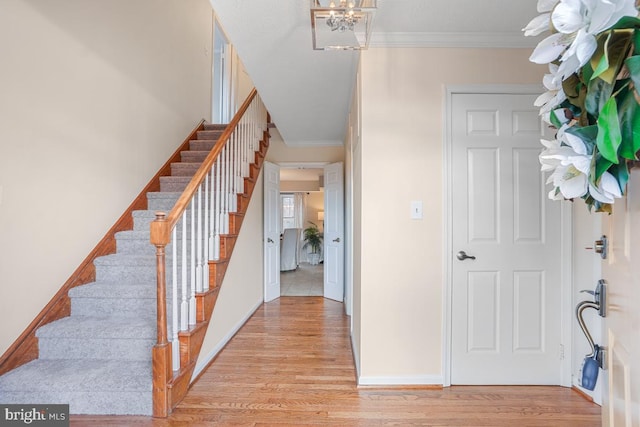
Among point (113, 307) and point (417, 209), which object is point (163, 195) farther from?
point (417, 209)

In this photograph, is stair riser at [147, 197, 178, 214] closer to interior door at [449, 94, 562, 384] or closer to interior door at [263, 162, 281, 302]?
interior door at [263, 162, 281, 302]

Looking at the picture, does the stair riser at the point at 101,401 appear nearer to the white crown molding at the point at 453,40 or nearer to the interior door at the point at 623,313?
the interior door at the point at 623,313

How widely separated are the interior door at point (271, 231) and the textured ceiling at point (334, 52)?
1726 millimetres

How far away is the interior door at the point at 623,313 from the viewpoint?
→ 0.70m

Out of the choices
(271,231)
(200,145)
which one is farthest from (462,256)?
(200,145)

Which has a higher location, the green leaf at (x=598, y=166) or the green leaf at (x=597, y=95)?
the green leaf at (x=597, y=95)

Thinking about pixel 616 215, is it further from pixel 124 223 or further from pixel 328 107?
pixel 124 223

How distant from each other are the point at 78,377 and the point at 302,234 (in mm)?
7469

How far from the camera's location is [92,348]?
204 cm

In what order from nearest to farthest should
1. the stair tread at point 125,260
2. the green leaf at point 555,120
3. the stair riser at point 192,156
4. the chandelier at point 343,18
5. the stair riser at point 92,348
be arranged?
1. the green leaf at point 555,120
2. the chandelier at point 343,18
3. the stair riser at point 92,348
4. the stair tread at point 125,260
5. the stair riser at point 192,156

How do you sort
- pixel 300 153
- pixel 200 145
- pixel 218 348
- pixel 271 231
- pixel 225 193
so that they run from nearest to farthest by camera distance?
pixel 218 348 < pixel 225 193 < pixel 200 145 < pixel 271 231 < pixel 300 153

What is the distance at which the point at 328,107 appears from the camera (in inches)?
128

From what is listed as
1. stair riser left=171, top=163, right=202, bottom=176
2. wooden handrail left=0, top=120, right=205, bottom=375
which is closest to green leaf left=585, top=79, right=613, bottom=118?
wooden handrail left=0, top=120, right=205, bottom=375

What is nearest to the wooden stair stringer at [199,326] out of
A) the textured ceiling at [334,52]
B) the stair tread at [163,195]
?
the stair tread at [163,195]
